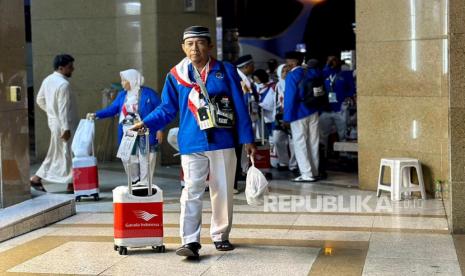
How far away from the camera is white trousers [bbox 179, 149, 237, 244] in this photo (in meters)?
6.01

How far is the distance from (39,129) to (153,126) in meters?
7.85

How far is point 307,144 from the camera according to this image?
10.9 m

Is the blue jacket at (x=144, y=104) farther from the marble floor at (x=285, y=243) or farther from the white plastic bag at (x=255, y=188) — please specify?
the white plastic bag at (x=255, y=188)

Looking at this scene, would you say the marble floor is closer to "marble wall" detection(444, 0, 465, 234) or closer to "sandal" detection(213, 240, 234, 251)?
"sandal" detection(213, 240, 234, 251)

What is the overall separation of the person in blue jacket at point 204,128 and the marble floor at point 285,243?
336 mm

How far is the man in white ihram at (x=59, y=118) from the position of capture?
9.88 m

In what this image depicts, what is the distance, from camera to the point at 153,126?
20.4ft

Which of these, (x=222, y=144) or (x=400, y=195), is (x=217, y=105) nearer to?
(x=222, y=144)

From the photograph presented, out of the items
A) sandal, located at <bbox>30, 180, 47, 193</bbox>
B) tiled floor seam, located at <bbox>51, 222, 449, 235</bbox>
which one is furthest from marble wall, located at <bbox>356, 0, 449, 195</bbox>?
sandal, located at <bbox>30, 180, 47, 193</bbox>

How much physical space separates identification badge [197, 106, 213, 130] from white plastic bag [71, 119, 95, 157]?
147 inches

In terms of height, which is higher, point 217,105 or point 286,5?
point 286,5

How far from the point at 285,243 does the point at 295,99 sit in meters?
4.37

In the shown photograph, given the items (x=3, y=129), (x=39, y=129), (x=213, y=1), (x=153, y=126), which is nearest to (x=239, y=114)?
(x=153, y=126)

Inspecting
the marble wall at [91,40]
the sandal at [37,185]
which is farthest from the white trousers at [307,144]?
the sandal at [37,185]
